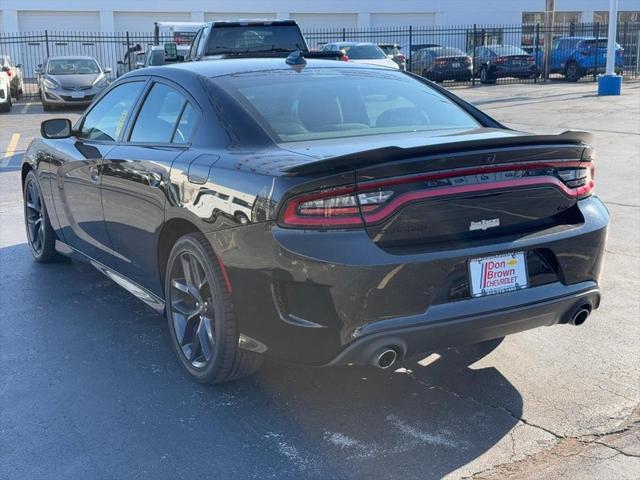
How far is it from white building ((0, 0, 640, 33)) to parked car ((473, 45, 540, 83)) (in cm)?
1713

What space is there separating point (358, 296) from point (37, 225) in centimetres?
412

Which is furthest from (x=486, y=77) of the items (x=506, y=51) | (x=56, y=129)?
(x=56, y=129)

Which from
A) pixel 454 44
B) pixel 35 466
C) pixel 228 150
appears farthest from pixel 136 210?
pixel 454 44

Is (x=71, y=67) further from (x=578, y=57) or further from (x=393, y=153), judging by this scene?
(x=393, y=153)

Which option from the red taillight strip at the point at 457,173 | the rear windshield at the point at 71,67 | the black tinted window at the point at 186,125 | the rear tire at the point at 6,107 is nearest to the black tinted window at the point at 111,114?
the black tinted window at the point at 186,125

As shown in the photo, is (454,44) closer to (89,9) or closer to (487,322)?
(89,9)

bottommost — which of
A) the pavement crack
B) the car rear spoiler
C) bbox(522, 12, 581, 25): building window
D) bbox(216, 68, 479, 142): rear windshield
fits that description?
the pavement crack

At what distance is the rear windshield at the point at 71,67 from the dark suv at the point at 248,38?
28.3 ft

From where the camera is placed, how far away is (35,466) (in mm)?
3416

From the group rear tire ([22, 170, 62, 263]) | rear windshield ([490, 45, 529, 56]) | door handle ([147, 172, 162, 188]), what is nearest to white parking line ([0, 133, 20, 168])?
rear tire ([22, 170, 62, 263])

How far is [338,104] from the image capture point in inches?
177

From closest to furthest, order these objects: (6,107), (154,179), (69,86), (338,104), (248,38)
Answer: (154,179) < (338,104) < (248,38) < (69,86) < (6,107)

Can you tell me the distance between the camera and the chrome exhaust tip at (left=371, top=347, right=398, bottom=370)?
3406mm

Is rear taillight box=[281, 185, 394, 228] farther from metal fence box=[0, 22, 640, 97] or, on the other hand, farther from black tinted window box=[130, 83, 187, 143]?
metal fence box=[0, 22, 640, 97]
